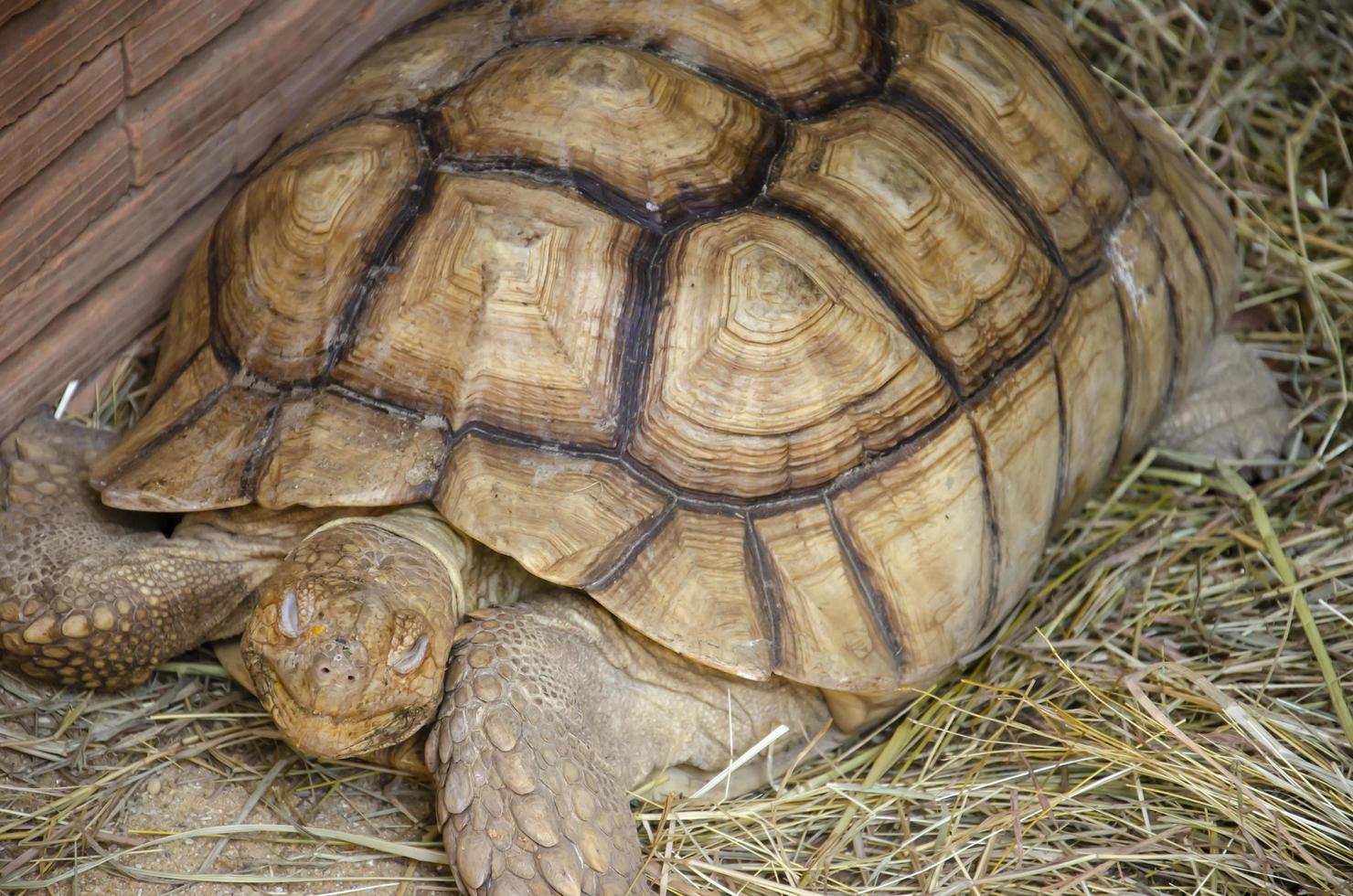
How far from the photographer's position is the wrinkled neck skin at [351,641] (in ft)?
7.60

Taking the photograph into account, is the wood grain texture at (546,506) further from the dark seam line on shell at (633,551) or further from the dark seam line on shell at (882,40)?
the dark seam line on shell at (882,40)

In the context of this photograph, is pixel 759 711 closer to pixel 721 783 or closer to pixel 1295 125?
pixel 721 783

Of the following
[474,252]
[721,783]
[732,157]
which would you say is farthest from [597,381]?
[721,783]

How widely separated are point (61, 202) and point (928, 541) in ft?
6.40

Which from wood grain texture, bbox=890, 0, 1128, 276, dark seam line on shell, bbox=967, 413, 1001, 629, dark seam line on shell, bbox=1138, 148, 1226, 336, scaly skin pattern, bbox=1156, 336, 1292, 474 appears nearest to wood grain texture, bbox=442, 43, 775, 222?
wood grain texture, bbox=890, 0, 1128, 276

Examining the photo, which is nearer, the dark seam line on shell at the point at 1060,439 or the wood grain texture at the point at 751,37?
the wood grain texture at the point at 751,37

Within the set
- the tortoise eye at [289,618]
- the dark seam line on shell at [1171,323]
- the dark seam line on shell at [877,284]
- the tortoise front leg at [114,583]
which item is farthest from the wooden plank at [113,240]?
the dark seam line on shell at [1171,323]

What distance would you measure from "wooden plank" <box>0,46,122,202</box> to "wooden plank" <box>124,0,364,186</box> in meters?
0.10

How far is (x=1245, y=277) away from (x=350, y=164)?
2.72 metres

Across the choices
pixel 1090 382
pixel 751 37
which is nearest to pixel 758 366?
pixel 751 37

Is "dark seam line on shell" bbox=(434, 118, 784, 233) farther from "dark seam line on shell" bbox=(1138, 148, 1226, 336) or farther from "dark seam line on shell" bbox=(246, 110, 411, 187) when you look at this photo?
"dark seam line on shell" bbox=(1138, 148, 1226, 336)

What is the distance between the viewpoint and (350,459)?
2562 mm

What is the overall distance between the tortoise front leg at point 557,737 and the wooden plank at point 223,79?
Result: 4.34 ft

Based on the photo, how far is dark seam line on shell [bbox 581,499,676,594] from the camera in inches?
101
